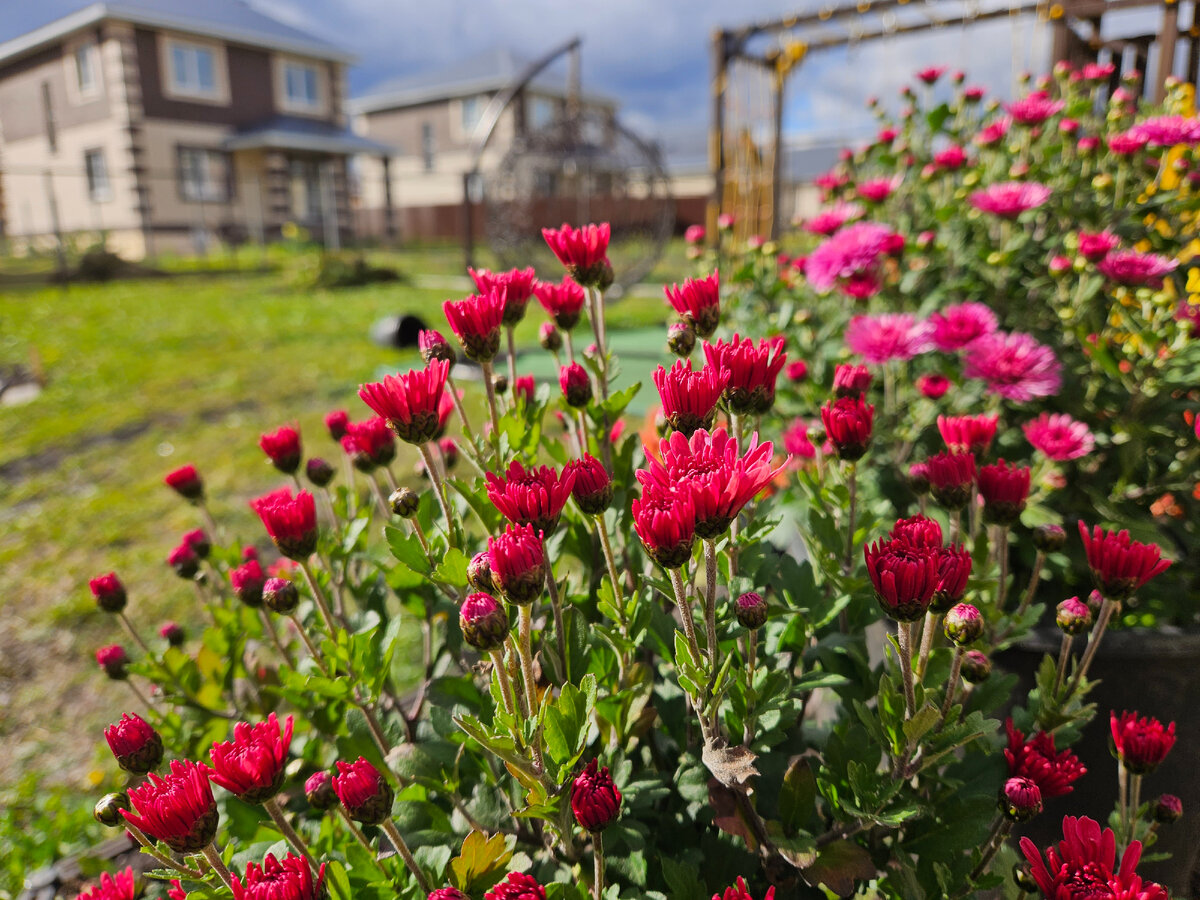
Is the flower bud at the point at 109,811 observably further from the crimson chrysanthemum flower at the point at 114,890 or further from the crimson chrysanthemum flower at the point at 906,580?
the crimson chrysanthemum flower at the point at 906,580

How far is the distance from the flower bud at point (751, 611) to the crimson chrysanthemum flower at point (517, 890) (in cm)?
30

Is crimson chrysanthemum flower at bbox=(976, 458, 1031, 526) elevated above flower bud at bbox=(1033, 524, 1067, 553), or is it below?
above

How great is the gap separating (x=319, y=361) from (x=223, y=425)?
1.75 m

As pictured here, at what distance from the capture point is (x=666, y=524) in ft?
1.99

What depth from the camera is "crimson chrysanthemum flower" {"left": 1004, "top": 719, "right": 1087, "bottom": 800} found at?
2.75 feet

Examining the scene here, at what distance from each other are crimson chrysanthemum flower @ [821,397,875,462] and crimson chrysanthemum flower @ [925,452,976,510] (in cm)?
10

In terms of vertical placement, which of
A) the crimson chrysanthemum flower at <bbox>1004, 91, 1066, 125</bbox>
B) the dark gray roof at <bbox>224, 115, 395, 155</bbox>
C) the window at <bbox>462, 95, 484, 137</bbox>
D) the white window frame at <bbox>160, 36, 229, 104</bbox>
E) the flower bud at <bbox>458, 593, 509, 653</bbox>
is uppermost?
the window at <bbox>462, 95, 484, 137</bbox>

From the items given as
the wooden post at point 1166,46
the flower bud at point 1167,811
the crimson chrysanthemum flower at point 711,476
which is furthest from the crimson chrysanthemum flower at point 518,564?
the wooden post at point 1166,46

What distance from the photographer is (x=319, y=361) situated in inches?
245

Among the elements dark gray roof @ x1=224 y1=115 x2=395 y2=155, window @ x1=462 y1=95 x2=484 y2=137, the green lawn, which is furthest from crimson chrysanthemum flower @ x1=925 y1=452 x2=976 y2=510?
window @ x1=462 y1=95 x2=484 y2=137

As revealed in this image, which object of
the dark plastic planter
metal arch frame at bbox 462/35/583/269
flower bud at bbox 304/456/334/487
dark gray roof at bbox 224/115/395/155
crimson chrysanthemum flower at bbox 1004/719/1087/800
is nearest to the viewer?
crimson chrysanthemum flower at bbox 1004/719/1087/800

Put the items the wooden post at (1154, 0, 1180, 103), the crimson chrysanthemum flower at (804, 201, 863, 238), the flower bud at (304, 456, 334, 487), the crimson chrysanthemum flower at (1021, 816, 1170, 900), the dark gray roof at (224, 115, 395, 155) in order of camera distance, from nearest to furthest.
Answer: the crimson chrysanthemum flower at (1021, 816, 1170, 900), the flower bud at (304, 456, 334, 487), the crimson chrysanthemum flower at (804, 201, 863, 238), the wooden post at (1154, 0, 1180, 103), the dark gray roof at (224, 115, 395, 155)

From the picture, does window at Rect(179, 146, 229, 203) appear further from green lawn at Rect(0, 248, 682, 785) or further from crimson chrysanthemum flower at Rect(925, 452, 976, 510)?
crimson chrysanthemum flower at Rect(925, 452, 976, 510)

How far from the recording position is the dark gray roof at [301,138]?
1875cm
